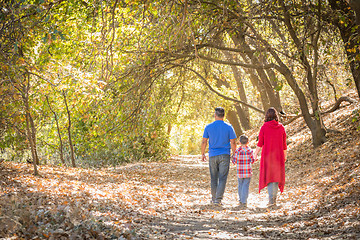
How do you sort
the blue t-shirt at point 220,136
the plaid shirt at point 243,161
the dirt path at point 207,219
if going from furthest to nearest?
the plaid shirt at point 243,161, the blue t-shirt at point 220,136, the dirt path at point 207,219

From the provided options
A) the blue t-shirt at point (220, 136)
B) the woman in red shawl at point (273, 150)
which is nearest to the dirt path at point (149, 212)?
the woman in red shawl at point (273, 150)

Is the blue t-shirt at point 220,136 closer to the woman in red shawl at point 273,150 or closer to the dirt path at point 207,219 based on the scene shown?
the woman in red shawl at point 273,150

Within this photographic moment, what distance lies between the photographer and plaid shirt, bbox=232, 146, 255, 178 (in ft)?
27.9

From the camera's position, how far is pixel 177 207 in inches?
332

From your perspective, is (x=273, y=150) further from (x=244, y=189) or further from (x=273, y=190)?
(x=244, y=189)

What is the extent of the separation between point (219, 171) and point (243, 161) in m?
0.58

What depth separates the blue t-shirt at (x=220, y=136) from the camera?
8315 millimetres

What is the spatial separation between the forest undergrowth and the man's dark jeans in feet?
1.11

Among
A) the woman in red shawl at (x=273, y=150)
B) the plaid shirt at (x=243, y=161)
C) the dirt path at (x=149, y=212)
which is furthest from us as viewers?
the plaid shirt at (x=243, y=161)

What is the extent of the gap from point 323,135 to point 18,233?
11.5 meters

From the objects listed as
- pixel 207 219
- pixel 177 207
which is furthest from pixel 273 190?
pixel 177 207

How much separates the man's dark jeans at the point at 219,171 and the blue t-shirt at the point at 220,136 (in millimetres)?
Result: 114

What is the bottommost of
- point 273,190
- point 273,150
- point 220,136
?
point 273,190

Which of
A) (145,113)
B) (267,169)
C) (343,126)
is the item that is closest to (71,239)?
(267,169)
